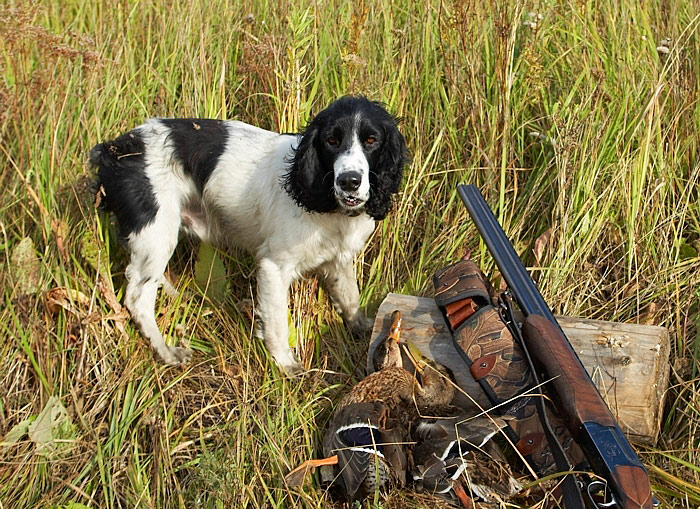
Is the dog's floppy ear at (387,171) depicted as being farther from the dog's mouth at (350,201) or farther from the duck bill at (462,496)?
the duck bill at (462,496)

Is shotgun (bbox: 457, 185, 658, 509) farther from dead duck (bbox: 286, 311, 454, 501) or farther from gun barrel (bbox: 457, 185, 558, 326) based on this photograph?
dead duck (bbox: 286, 311, 454, 501)

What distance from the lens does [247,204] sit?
4246 millimetres

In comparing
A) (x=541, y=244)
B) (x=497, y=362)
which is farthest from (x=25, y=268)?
(x=541, y=244)

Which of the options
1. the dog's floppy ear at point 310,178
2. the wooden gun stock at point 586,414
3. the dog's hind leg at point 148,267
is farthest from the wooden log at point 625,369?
the dog's hind leg at point 148,267

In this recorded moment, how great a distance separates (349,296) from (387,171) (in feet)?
2.85

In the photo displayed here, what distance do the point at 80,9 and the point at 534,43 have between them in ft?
10.8

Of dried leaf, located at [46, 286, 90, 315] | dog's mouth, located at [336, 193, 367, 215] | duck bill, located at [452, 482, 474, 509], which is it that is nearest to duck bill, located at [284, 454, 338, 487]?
duck bill, located at [452, 482, 474, 509]

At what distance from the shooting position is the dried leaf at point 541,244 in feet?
13.3

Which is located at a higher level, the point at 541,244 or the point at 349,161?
the point at 349,161

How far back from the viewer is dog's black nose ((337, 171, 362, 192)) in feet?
11.3

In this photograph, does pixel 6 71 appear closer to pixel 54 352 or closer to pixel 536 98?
pixel 54 352

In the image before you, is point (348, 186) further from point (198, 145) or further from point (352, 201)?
point (198, 145)

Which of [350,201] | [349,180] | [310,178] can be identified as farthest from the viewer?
[310,178]

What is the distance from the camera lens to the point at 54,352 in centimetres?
384
